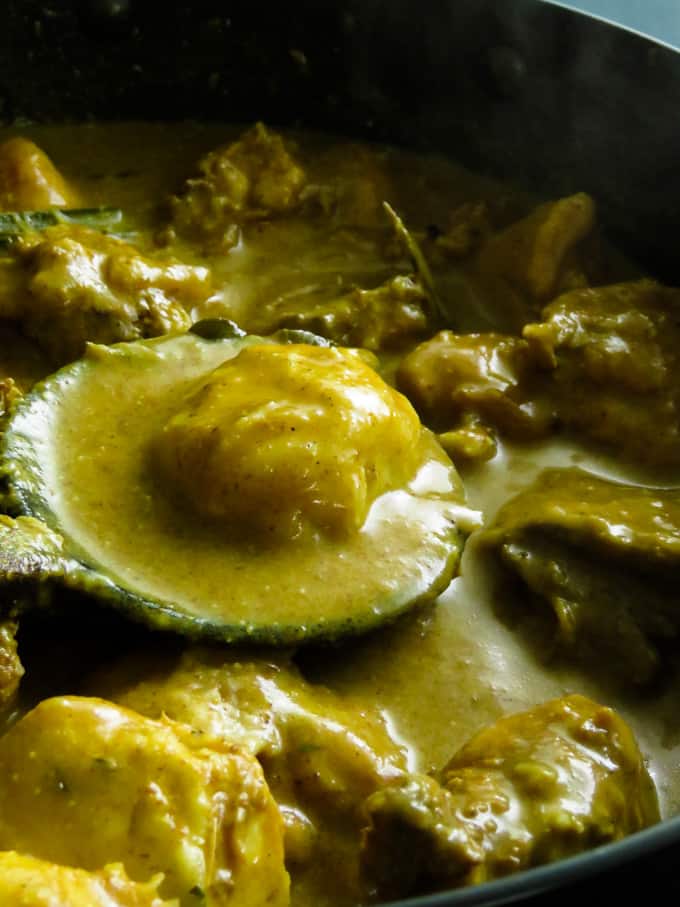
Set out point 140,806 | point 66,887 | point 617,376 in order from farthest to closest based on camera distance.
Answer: point 617,376
point 140,806
point 66,887

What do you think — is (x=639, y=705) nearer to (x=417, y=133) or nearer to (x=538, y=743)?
(x=538, y=743)

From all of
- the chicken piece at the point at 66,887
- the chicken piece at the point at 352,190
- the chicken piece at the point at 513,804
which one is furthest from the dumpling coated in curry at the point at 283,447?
the chicken piece at the point at 352,190

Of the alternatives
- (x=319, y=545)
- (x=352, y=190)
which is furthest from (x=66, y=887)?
(x=352, y=190)

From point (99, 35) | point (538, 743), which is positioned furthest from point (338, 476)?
point (99, 35)

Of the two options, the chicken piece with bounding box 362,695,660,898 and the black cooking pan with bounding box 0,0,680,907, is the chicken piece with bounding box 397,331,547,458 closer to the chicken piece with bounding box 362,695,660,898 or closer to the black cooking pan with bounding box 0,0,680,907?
the black cooking pan with bounding box 0,0,680,907

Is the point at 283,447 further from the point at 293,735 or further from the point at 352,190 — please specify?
the point at 352,190

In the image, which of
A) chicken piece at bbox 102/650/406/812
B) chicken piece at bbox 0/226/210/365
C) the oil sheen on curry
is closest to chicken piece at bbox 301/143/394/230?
the oil sheen on curry
